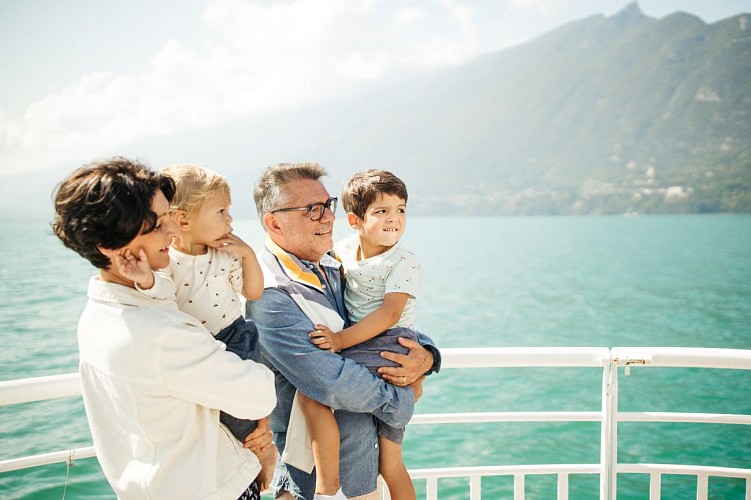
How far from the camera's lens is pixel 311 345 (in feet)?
6.31

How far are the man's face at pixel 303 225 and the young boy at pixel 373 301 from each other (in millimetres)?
201

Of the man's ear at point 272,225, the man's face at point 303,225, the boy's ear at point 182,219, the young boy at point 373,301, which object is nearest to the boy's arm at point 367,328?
the young boy at point 373,301

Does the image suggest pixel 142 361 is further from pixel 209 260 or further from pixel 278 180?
pixel 278 180

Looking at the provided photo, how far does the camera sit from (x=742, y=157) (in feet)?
410

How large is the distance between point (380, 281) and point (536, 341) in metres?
23.2

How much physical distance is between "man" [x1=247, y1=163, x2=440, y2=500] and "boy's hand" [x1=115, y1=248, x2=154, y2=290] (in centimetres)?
58

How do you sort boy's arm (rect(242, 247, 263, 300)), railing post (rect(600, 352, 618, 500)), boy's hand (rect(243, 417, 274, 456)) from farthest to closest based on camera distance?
railing post (rect(600, 352, 618, 500)) < boy's arm (rect(242, 247, 263, 300)) < boy's hand (rect(243, 417, 274, 456))

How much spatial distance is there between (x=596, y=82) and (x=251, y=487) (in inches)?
8135

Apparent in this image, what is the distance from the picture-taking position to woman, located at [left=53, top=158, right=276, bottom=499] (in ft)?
4.37

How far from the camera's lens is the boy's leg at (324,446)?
1967 millimetres

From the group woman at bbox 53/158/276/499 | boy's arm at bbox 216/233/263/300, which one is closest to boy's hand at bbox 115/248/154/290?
woman at bbox 53/158/276/499

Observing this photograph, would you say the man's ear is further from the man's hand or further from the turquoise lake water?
the turquoise lake water

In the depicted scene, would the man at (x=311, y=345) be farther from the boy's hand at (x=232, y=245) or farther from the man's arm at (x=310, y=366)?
the boy's hand at (x=232, y=245)

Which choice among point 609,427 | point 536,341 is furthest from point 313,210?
point 536,341
